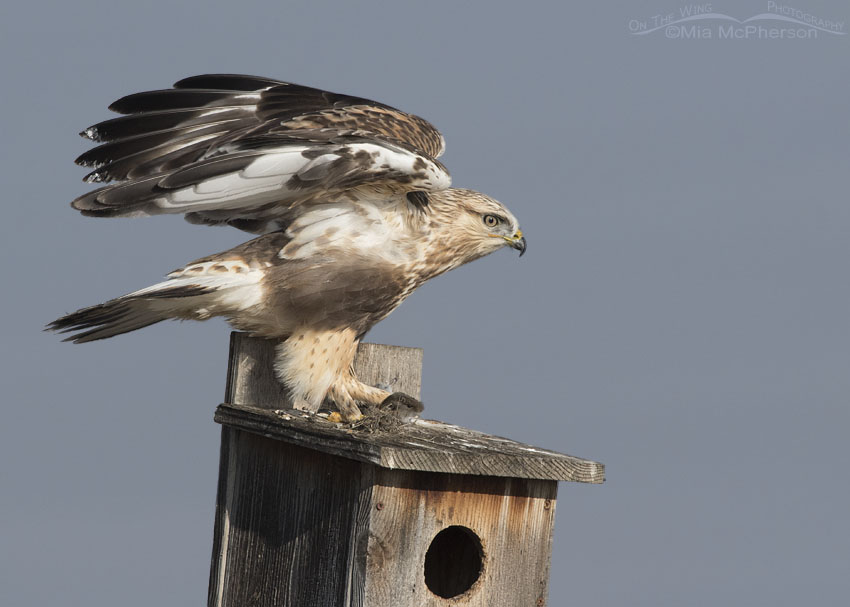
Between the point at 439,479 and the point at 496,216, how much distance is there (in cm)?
176

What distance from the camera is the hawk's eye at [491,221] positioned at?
5.34 metres

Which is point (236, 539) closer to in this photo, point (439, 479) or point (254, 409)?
point (254, 409)

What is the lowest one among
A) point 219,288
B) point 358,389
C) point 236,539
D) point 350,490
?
point 236,539

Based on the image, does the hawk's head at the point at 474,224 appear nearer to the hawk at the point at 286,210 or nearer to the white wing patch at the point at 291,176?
the hawk at the point at 286,210

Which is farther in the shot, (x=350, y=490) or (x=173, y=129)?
(x=173, y=129)

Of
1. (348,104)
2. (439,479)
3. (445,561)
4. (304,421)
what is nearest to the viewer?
(439,479)

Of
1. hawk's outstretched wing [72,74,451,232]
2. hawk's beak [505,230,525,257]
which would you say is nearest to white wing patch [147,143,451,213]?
hawk's outstretched wing [72,74,451,232]

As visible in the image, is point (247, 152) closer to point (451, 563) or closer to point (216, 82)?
point (216, 82)

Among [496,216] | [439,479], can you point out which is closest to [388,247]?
[496,216]

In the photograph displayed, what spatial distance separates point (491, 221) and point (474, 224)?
0.13 m

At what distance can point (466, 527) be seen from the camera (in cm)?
405

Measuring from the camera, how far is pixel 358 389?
16.0ft

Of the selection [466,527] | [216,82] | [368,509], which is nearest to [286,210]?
[216,82]

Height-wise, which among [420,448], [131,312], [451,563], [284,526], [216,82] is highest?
[216,82]
